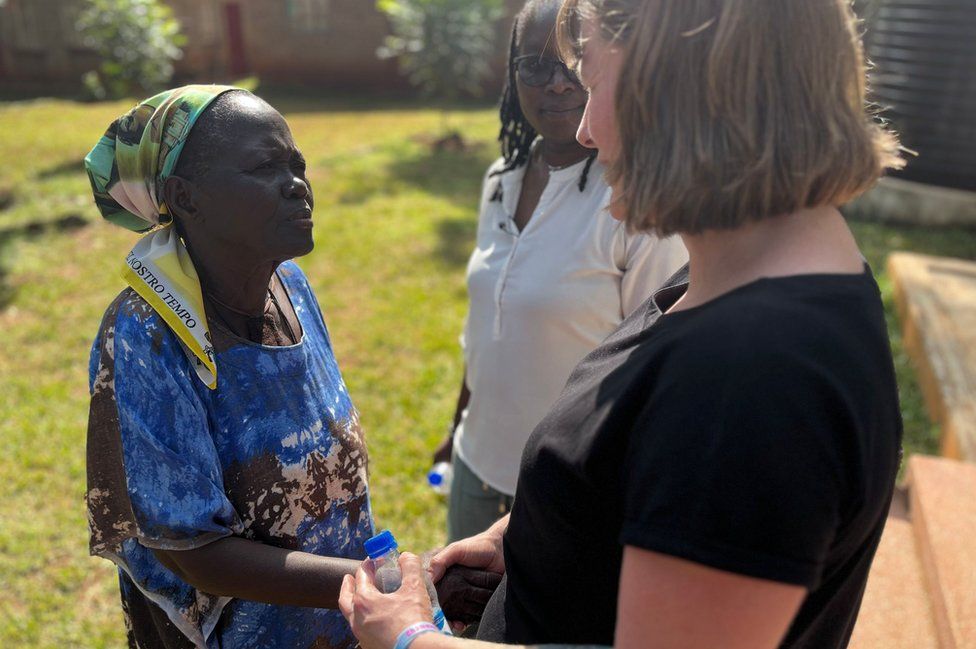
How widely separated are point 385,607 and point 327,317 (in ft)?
16.7

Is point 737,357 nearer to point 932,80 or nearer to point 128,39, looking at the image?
point 932,80

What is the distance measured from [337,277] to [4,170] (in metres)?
5.96

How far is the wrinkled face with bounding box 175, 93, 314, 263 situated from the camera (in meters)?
1.69

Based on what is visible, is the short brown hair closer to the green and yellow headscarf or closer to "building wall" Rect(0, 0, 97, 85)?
the green and yellow headscarf

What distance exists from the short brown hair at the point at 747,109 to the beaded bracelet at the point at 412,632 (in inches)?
30.2

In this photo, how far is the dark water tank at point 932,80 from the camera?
820cm

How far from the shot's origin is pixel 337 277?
7102 millimetres

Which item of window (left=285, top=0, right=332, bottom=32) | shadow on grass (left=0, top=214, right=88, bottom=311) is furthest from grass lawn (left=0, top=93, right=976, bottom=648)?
window (left=285, top=0, right=332, bottom=32)

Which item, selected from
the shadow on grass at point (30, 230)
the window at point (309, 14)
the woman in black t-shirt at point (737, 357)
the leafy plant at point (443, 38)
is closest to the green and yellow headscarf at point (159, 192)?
the woman in black t-shirt at point (737, 357)

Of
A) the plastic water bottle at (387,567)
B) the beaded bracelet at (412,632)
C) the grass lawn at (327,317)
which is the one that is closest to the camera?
the beaded bracelet at (412,632)

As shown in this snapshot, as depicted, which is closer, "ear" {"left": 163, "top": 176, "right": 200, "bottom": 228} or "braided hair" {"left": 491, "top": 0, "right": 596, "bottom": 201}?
"ear" {"left": 163, "top": 176, "right": 200, "bottom": 228}

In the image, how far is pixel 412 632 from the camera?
4.32 feet

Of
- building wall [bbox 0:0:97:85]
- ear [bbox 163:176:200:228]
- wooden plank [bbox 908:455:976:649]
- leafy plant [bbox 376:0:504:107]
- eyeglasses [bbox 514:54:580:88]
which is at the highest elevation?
eyeglasses [bbox 514:54:580:88]

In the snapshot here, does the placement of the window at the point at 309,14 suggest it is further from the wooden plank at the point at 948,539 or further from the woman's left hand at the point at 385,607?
the woman's left hand at the point at 385,607
